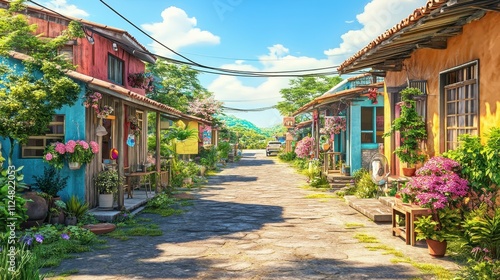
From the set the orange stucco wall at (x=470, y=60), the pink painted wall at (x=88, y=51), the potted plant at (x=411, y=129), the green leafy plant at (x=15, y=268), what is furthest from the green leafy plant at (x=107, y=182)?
the orange stucco wall at (x=470, y=60)

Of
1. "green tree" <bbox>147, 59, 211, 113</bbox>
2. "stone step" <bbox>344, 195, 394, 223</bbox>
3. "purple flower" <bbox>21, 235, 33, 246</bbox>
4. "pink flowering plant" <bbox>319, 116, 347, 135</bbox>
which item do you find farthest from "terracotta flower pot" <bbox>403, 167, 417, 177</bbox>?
"green tree" <bbox>147, 59, 211, 113</bbox>

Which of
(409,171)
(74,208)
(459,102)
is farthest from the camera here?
(409,171)

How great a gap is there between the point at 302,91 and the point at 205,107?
19.5 meters

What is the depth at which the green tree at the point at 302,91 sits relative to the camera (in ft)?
153

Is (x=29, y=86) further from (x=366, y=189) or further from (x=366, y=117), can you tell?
(x=366, y=117)

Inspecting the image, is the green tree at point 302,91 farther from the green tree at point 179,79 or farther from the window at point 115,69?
the window at point 115,69

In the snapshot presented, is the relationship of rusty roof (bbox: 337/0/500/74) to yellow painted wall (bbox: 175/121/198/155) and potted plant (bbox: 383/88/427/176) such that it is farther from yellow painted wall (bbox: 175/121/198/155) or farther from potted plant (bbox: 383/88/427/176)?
yellow painted wall (bbox: 175/121/198/155)

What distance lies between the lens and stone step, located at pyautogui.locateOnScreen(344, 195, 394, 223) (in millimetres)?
9820

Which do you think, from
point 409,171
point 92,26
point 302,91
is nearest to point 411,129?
point 409,171

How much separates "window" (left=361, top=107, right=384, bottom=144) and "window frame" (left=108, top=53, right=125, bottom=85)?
982 cm

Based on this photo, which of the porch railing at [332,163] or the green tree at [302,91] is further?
the green tree at [302,91]

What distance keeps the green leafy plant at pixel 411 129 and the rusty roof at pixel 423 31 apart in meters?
1.12

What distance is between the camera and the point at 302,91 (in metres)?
46.7

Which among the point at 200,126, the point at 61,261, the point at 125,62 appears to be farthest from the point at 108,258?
the point at 200,126
